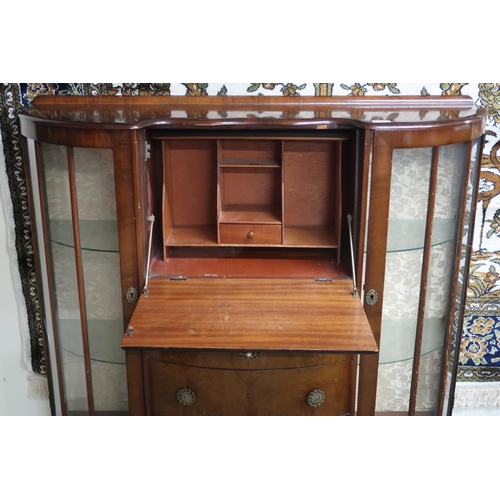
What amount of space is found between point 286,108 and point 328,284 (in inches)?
23.4

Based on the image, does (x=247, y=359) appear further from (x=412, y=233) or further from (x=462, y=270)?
(x=462, y=270)

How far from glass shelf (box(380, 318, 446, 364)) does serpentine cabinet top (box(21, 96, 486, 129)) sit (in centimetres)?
57

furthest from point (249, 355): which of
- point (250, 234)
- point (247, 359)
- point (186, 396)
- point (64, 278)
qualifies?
point (64, 278)

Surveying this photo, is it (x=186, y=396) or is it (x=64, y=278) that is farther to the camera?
(x=64, y=278)

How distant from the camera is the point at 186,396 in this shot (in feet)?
4.94

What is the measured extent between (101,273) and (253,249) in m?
0.43

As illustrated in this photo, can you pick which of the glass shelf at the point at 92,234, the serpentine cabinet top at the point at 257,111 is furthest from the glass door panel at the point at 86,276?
the serpentine cabinet top at the point at 257,111

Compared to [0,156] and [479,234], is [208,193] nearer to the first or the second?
[0,156]

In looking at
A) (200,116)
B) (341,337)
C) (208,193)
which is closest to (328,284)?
(341,337)

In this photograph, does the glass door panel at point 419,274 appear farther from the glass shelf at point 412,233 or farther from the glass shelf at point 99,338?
the glass shelf at point 99,338

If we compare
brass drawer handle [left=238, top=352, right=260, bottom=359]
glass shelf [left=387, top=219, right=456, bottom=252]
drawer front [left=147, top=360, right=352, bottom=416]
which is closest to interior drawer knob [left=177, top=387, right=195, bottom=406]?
drawer front [left=147, top=360, right=352, bottom=416]

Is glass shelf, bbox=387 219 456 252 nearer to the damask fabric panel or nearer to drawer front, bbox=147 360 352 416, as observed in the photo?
the damask fabric panel

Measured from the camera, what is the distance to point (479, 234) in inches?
78.6

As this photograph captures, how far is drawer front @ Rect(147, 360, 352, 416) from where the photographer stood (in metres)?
1.48
